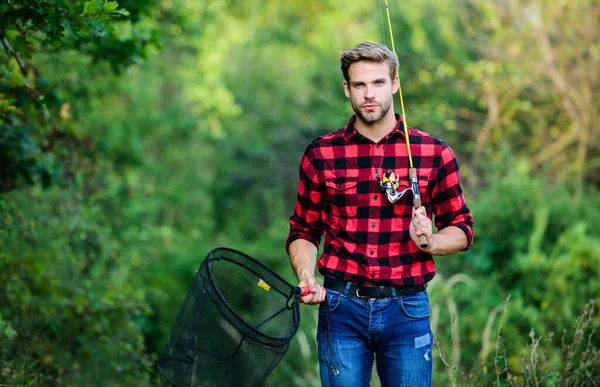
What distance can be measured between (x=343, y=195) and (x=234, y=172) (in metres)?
16.1

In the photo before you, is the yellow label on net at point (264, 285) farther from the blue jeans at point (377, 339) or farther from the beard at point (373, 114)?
the beard at point (373, 114)

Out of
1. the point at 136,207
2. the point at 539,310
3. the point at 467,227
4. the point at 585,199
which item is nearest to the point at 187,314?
the point at 467,227

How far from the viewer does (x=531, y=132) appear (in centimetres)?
1202

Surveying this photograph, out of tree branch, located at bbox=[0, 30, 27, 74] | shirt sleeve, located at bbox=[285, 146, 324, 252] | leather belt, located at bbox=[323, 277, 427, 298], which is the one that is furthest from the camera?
tree branch, located at bbox=[0, 30, 27, 74]

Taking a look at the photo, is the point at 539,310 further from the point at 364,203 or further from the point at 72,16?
the point at 72,16

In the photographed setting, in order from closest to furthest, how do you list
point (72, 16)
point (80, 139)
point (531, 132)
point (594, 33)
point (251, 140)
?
point (72, 16)
point (80, 139)
point (594, 33)
point (531, 132)
point (251, 140)

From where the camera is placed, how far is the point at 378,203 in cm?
345

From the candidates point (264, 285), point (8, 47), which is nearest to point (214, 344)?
point (264, 285)

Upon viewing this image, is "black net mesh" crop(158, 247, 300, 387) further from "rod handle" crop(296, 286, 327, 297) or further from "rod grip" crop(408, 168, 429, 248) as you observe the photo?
"rod grip" crop(408, 168, 429, 248)

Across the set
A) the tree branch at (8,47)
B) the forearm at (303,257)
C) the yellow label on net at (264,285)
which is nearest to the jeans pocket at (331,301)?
the forearm at (303,257)

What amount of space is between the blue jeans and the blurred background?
236 millimetres

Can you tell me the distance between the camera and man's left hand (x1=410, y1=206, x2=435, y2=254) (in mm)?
3242

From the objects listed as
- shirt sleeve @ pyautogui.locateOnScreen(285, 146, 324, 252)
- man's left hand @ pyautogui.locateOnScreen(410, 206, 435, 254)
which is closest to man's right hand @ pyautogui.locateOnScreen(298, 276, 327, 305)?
shirt sleeve @ pyautogui.locateOnScreen(285, 146, 324, 252)

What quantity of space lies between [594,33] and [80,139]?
774 centimetres
